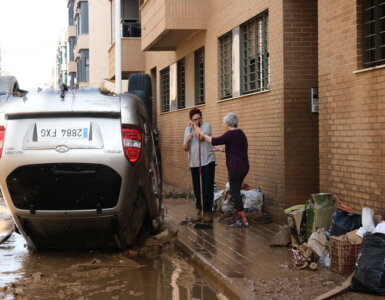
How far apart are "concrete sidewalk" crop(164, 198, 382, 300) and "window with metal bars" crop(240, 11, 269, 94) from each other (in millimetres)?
2714

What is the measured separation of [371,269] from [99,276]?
3120 millimetres

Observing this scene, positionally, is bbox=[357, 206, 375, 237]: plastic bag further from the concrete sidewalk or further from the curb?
the curb

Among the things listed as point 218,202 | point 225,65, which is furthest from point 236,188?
point 225,65

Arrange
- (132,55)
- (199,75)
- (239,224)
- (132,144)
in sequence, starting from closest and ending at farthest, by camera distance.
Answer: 1. (132,144)
2. (239,224)
3. (199,75)
4. (132,55)

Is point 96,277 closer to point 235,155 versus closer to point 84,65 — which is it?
point 235,155

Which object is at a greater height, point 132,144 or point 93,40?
point 93,40

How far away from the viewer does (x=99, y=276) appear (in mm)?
7523

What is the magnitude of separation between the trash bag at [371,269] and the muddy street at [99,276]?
4.46ft

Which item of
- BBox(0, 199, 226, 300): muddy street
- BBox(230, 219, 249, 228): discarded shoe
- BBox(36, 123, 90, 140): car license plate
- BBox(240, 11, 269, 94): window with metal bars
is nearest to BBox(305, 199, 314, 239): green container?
BBox(0, 199, 226, 300): muddy street

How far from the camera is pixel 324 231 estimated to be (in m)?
7.50

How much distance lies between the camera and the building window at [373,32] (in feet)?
25.6

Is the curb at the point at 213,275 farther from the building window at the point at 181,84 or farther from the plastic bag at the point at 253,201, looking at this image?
the building window at the point at 181,84

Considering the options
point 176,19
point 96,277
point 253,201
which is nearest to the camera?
point 96,277

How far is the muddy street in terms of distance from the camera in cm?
668
